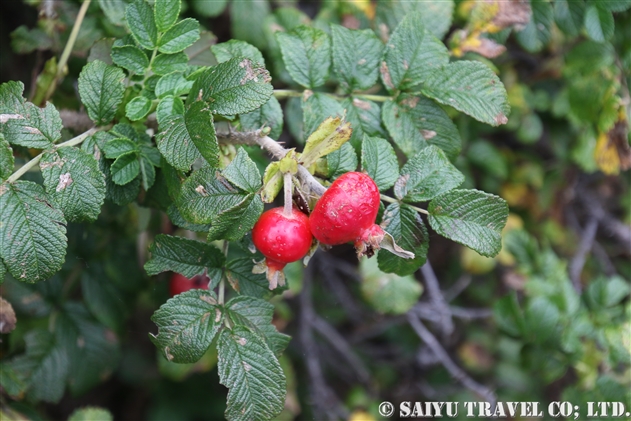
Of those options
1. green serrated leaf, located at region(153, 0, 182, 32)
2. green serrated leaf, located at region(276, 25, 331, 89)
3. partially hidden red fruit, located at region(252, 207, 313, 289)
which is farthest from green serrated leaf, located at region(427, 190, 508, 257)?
green serrated leaf, located at region(153, 0, 182, 32)

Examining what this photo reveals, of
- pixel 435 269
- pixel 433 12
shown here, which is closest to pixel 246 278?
pixel 433 12

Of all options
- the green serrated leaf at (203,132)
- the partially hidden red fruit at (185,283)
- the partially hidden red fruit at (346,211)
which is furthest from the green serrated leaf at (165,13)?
the partially hidden red fruit at (185,283)

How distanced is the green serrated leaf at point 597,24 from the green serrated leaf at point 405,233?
3.39 feet

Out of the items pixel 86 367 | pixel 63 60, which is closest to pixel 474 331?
pixel 86 367

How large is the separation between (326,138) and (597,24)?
1205 mm

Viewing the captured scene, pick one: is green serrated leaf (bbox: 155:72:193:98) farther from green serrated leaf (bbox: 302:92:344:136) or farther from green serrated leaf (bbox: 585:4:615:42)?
green serrated leaf (bbox: 585:4:615:42)

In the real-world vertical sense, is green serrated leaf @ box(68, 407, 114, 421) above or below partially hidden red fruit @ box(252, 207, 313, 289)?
below

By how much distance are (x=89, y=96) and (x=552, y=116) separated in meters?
2.26

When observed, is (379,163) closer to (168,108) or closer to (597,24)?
(168,108)

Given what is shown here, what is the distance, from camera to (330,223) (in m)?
0.99

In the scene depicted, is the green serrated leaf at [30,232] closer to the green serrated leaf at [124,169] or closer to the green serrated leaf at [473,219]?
the green serrated leaf at [124,169]

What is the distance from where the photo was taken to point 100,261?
6.32ft

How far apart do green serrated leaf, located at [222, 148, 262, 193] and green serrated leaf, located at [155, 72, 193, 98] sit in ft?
0.81

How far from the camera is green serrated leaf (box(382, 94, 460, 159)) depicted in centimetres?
138
